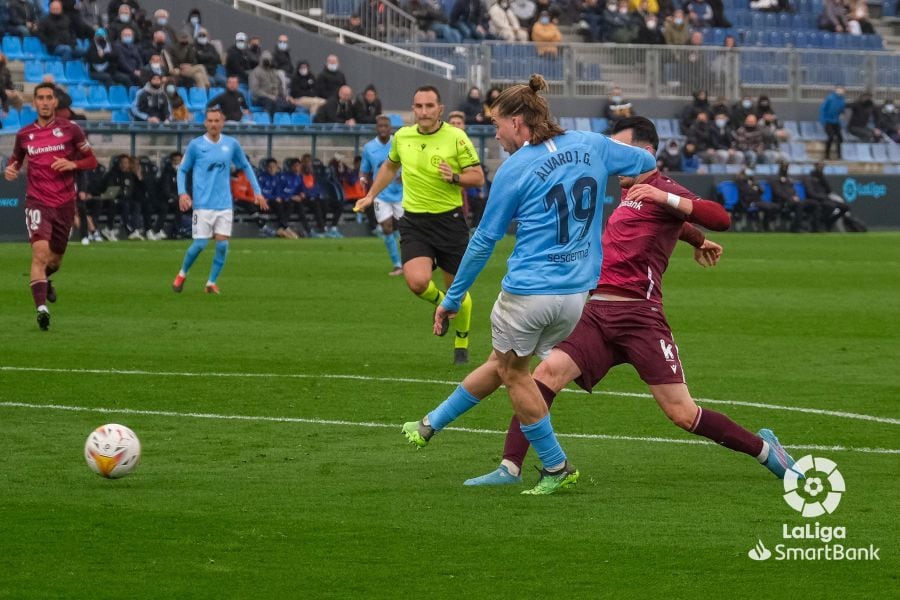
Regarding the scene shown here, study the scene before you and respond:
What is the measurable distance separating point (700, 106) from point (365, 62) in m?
8.73

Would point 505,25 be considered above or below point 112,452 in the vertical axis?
above

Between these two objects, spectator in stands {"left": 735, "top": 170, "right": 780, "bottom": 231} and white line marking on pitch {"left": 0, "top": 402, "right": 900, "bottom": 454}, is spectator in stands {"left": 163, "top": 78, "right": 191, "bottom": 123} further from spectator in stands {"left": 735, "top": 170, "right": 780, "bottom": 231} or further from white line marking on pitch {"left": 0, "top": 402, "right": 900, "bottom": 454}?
white line marking on pitch {"left": 0, "top": 402, "right": 900, "bottom": 454}

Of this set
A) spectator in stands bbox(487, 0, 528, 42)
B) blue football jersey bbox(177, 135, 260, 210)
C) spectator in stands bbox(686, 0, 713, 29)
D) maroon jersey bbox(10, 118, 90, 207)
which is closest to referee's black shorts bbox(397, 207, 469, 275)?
maroon jersey bbox(10, 118, 90, 207)

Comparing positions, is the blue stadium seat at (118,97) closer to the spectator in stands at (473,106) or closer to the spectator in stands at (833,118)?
the spectator in stands at (473,106)

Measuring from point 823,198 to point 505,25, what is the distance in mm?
9125

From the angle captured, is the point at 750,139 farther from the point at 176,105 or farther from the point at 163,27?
the point at 176,105

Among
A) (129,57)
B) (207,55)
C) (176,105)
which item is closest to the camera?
(176,105)

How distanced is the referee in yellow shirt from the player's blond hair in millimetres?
6036

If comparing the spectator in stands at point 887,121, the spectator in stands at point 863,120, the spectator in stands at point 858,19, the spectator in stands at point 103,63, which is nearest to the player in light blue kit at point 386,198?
the spectator in stands at point 103,63

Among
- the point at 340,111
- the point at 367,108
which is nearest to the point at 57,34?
the point at 340,111

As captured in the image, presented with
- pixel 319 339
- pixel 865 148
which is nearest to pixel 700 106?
pixel 865 148

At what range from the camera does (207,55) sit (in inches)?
1369

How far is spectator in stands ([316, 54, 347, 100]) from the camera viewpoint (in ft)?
119

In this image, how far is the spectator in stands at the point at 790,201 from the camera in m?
38.2
